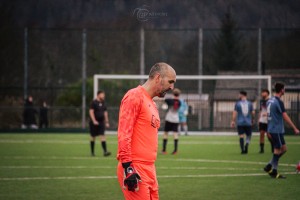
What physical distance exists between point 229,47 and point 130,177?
192 feet

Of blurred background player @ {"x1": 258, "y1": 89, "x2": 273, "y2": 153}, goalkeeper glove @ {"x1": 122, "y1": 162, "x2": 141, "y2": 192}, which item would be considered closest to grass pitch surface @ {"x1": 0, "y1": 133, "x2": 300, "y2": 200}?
blurred background player @ {"x1": 258, "y1": 89, "x2": 273, "y2": 153}

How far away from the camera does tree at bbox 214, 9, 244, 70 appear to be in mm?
61603

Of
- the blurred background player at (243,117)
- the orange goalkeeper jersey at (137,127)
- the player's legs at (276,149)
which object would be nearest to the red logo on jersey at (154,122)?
the orange goalkeeper jersey at (137,127)

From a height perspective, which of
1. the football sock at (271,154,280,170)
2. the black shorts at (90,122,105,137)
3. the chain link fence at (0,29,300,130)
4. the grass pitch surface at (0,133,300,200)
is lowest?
the grass pitch surface at (0,133,300,200)

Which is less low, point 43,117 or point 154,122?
point 154,122

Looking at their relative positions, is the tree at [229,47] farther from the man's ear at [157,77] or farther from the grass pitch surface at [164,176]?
the man's ear at [157,77]

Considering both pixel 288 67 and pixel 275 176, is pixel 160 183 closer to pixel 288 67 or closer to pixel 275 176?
pixel 275 176

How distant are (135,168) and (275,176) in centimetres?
897

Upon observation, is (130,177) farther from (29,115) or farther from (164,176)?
(29,115)

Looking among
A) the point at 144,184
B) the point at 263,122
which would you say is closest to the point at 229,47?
the point at 263,122

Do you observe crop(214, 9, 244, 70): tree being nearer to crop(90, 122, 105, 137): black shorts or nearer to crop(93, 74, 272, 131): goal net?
crop(93, 74, 272, 131): goal net

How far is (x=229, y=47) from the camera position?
2534 inches

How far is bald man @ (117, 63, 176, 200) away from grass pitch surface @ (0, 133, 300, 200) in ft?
17.0

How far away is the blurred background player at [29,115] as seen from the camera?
4231 cm
